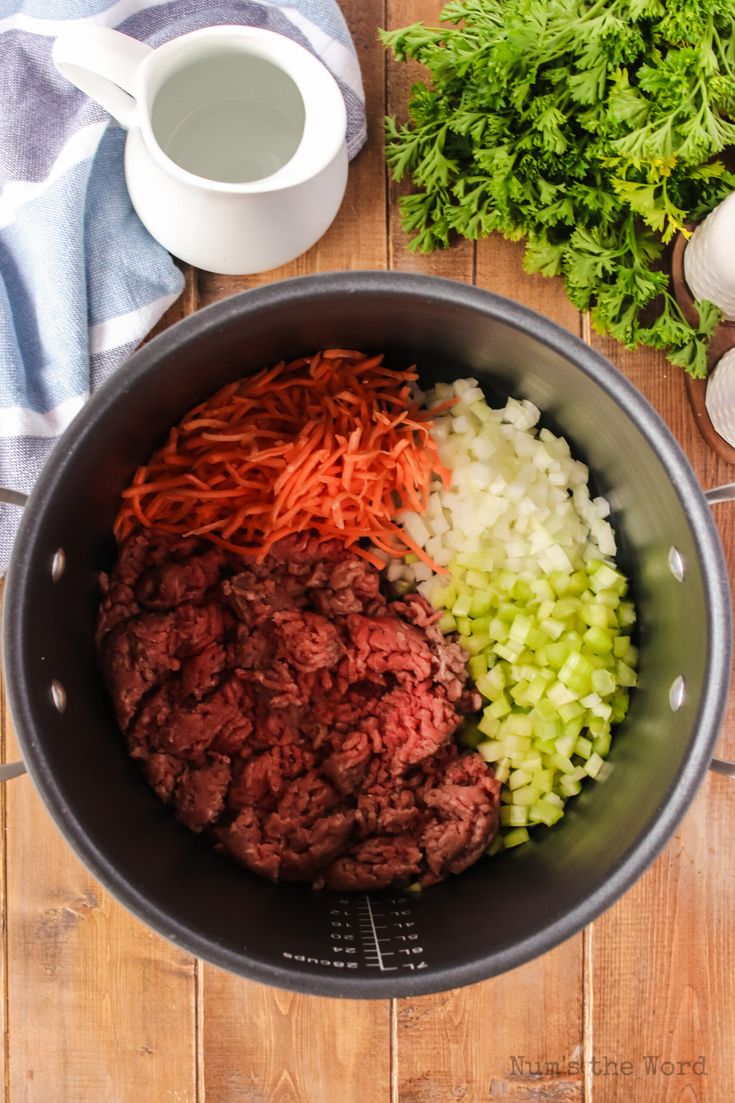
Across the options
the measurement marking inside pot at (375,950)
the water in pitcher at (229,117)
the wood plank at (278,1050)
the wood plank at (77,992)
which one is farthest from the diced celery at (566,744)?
the water in pitcher at (229,117)

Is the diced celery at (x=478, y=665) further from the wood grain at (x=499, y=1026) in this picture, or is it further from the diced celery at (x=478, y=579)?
the wood grain at (x=499, y=1026)

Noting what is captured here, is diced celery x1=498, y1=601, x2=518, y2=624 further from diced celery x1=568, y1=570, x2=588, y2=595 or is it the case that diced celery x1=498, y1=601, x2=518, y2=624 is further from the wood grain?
the wood grain

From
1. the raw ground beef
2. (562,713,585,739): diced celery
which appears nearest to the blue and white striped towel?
the raw ground beef

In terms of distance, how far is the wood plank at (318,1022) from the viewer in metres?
1.46

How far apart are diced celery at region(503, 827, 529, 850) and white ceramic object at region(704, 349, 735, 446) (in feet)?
2.16

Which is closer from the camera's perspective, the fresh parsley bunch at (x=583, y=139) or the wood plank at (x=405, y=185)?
the fresh parsley bunch at (x=583, y=139)

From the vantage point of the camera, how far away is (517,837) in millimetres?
1353

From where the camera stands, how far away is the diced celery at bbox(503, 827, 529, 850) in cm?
135

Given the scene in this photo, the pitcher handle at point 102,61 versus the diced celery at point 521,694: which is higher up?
the pitcher handle at point 102,61

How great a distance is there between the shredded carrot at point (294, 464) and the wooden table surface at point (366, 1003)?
226 mm

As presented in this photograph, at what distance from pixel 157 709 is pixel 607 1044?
2.94 feet

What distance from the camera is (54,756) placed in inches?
42.9

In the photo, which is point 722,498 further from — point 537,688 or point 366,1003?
point 366,1003

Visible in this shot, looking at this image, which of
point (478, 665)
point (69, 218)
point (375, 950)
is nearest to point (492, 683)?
point (478, 665)
